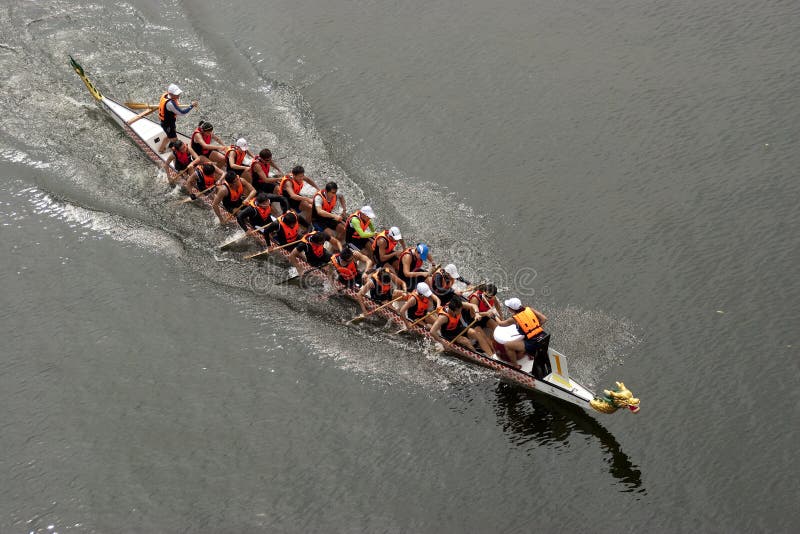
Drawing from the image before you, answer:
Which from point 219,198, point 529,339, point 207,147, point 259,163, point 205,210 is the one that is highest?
point 529,339

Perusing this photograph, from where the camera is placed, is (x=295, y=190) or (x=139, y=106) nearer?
(x=295, y=190)

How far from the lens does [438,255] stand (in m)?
18.1

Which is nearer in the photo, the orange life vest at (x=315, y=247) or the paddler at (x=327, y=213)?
the orange life vest at (x=315, y=247)

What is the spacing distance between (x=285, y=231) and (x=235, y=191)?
1962mm

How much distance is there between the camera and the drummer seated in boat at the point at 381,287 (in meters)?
16.4

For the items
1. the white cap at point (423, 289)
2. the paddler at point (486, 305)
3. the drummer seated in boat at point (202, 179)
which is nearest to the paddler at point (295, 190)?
the drummer seated in boat at point (202, 179)

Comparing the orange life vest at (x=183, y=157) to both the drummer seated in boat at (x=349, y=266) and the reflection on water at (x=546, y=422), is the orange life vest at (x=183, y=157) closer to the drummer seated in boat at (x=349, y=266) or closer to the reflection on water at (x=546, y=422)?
the drummer seated in boat at (x=349, y=266)

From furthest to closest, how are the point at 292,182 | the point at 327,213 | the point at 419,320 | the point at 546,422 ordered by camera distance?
the point at 292,182
the point at 327,213
the point at 419,320
the point at 546,422

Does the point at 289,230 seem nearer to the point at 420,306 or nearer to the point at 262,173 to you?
the point at 262,173

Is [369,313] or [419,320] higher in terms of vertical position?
[419,320]

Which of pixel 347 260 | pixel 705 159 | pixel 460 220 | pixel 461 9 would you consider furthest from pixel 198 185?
pixel 705 159

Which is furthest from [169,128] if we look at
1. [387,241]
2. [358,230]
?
[387,241]

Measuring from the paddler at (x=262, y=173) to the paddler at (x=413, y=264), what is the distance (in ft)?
14.1

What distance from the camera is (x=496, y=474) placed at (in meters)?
14.5
